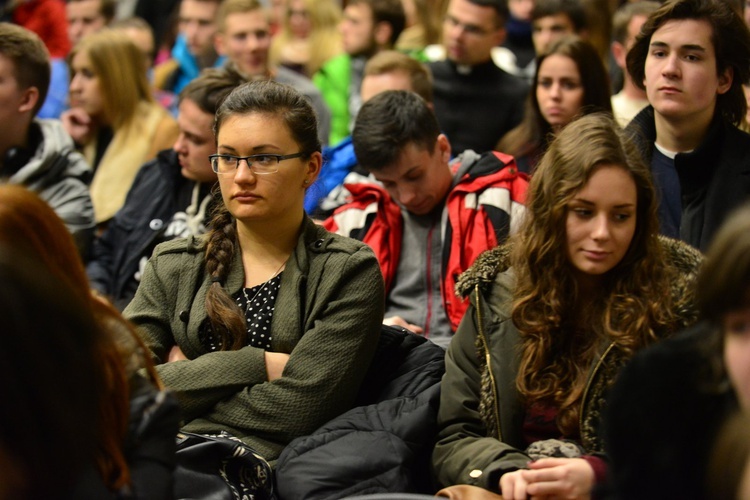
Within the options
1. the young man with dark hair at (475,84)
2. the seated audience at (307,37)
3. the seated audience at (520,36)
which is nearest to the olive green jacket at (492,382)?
the young man with dark hair at (475,84)

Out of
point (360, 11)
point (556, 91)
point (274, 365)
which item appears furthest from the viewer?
point (360, 11)

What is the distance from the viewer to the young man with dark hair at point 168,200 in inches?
150

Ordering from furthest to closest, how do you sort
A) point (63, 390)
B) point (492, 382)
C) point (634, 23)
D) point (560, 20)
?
point (560, 20), point (634, 23), point (492, 382), point (63, 390)

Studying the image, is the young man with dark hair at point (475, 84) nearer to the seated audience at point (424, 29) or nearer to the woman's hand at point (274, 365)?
the seated audience at point (424, 29)

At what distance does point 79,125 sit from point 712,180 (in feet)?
10.1

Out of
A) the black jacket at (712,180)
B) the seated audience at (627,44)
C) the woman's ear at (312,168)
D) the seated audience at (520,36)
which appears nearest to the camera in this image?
the woman's ear at (312,168)

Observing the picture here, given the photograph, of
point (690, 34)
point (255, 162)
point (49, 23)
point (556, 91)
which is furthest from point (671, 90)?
→ point (49, 23)

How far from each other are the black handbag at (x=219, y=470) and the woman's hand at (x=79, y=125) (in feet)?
9.09

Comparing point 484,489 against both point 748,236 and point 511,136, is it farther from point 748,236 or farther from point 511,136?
point 511,136

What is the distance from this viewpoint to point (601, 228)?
248 cm

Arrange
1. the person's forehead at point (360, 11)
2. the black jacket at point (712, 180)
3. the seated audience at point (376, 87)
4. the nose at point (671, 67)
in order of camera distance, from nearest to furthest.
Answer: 1. the black jacket at point (712, 180)
2. the nose at point (671, 67)
3. the seated audience at point (376, 87)
4. the person's forehead at point (360, 11)

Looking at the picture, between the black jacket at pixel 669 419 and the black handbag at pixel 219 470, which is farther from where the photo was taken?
the black handbag at pixel 219 470

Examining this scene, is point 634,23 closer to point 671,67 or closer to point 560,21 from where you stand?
point 560,21

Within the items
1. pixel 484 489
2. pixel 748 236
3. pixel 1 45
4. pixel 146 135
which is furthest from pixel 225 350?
pixel 146 135
